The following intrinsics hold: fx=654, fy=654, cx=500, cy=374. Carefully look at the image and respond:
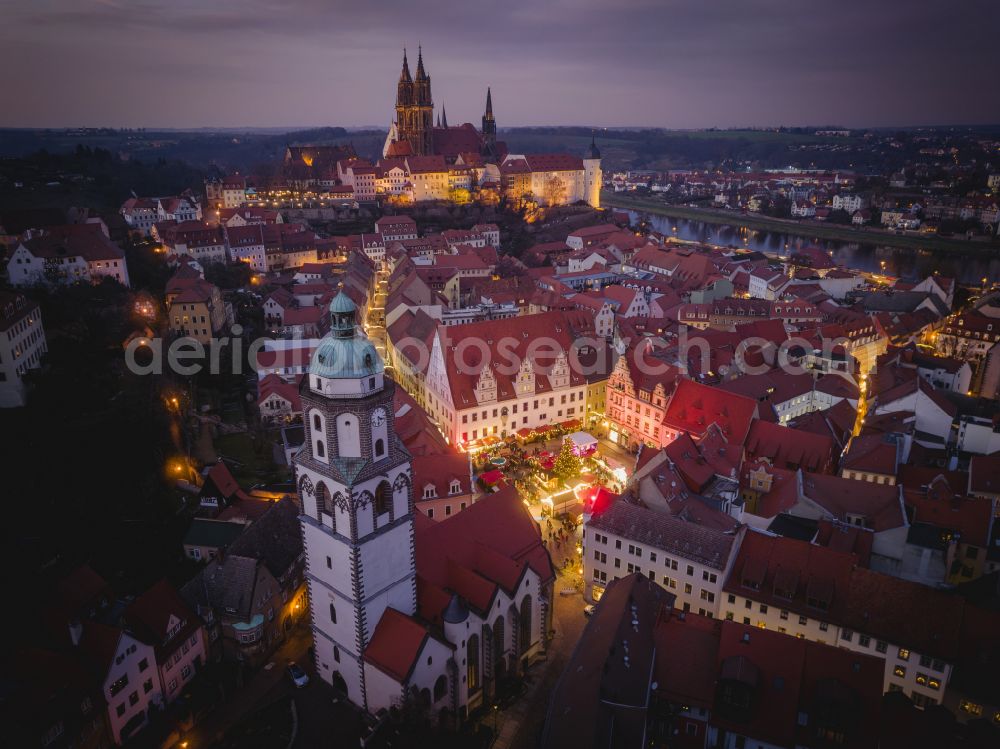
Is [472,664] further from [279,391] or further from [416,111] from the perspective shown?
[416,111]

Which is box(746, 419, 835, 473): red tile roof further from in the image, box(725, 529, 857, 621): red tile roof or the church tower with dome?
the church tower with dome

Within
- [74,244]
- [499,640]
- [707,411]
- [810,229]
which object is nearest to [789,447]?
[707,411]

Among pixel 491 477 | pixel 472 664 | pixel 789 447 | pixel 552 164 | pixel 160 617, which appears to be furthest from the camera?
pixel 552 164

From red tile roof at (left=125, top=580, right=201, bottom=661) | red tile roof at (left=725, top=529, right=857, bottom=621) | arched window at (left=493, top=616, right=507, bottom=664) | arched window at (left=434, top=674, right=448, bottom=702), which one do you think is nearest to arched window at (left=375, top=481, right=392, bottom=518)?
arched window at (left=434, top=674, right=448, bottom=702)

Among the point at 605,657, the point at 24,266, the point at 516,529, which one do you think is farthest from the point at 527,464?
the point at 24,266

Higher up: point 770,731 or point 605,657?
point 605,657

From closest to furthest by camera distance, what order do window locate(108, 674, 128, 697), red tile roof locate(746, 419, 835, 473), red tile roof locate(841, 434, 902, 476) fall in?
window locate(108, 674, 128, 697) → red tile roof locate(841, 434, 902, 476) → red tile roof locate(746, 419, 835, 473)

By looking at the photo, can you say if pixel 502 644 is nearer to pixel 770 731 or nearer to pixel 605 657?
pixel 605 657
